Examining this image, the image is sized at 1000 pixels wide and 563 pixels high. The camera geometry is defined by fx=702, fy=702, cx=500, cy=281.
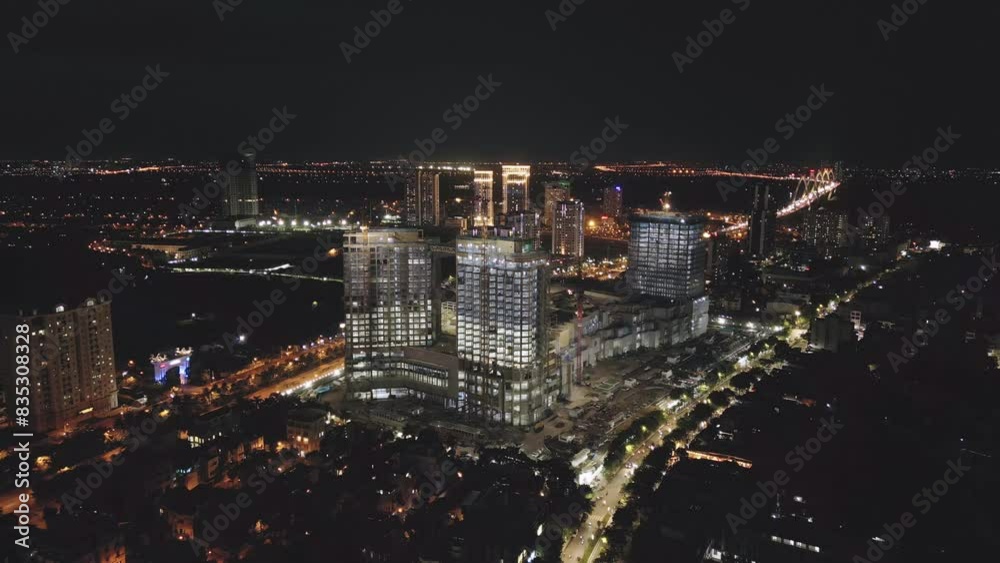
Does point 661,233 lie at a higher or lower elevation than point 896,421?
higher

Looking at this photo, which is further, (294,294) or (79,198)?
(79,198)

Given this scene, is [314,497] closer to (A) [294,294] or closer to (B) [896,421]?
(B) [896,421]

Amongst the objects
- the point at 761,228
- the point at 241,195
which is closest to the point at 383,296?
the point at 761,228

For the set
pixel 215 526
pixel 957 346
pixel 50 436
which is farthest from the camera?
pixel 957 346

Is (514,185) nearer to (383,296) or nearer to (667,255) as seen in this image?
(667,255)

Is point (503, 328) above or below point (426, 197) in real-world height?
below

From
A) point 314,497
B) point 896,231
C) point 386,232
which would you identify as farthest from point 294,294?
point 896,231

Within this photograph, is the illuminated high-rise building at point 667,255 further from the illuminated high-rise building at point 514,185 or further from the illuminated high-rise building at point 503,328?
the illuminated high-rise building at point 514,185
